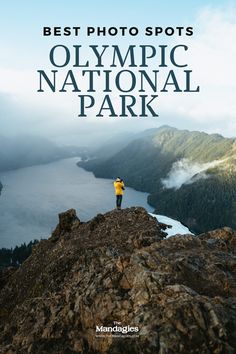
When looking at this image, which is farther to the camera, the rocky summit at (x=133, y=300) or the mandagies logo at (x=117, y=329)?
the mandagies logo at (x=117, y=329)

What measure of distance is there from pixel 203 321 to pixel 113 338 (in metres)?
3.70

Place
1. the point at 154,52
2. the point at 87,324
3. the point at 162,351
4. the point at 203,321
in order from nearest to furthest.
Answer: the point at 162,351 → the point at 203,321 → the point at 87,324 → the point at 154,52

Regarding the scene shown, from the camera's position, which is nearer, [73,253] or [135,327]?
[135,327]

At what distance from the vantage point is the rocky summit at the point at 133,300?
1634cm

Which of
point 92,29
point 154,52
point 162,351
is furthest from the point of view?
point 154,52

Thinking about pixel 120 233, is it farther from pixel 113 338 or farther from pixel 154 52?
pixel 154 52

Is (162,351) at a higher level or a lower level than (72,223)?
lower

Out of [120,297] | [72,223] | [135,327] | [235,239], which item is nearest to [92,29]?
[72,223]

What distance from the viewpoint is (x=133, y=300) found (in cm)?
1966

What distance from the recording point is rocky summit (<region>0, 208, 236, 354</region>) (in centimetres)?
1634

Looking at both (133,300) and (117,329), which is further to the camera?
(133,300)

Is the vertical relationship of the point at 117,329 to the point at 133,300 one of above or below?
below

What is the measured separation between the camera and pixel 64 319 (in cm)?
2111

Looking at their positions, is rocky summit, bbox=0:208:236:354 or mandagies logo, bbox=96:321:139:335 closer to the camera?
rocky summit, bbox=0:208:236:354
